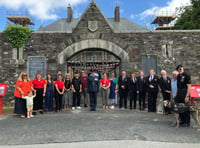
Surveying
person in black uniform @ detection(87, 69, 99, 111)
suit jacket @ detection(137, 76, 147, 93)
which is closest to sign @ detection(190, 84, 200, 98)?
suit jacket @ detection(137, 76, 147, 93)

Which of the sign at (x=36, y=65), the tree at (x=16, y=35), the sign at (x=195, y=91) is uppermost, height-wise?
the tree at (x=16, y=35)

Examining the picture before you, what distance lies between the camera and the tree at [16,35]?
951 cm

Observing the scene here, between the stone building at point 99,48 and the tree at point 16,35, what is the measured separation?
0.26 meters

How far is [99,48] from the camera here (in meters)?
9.82

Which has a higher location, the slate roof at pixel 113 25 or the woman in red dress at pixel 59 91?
the slate roof at pixel 113 25

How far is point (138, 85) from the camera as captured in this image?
7.82 m

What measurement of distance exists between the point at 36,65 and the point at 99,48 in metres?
3.47

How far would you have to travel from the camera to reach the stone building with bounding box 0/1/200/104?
31.6ft

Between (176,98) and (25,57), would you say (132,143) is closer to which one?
(176,98)

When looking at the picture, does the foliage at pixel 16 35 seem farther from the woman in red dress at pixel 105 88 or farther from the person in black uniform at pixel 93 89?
the woman in red dress at pixel 105 88

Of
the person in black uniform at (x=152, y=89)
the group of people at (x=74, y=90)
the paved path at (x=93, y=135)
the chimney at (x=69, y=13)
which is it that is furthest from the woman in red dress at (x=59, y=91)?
the chimney at (x=69, y=13)

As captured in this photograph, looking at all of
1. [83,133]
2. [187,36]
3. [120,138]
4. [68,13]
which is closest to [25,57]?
[83,133]

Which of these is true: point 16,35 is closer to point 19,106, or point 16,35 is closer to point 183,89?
point 19,106

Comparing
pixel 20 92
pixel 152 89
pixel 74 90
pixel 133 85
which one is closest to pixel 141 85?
pixel 133 85
